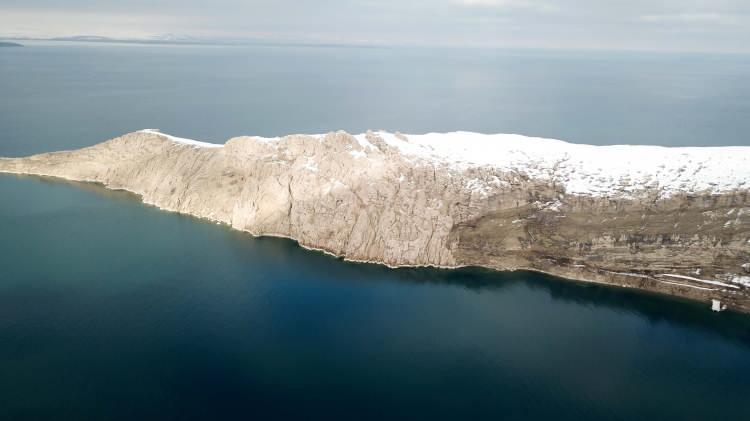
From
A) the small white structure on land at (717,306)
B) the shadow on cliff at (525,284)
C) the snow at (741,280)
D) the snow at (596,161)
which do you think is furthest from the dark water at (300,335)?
the snow at (596,161)

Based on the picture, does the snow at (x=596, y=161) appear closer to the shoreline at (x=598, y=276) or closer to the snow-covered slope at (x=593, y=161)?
the snow-covered slope at (x=593, y=161)

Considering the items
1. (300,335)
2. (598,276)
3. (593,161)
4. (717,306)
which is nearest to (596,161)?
(593,161)

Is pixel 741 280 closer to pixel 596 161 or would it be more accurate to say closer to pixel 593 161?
pixel 596 161

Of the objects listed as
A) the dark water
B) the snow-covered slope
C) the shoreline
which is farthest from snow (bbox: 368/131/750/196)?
the dark water

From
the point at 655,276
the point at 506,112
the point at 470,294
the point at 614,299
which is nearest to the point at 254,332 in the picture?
the point at 470,294

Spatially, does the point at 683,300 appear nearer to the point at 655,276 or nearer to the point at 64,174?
the point at 655,276

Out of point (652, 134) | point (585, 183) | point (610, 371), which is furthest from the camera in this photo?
point (652, 134)
